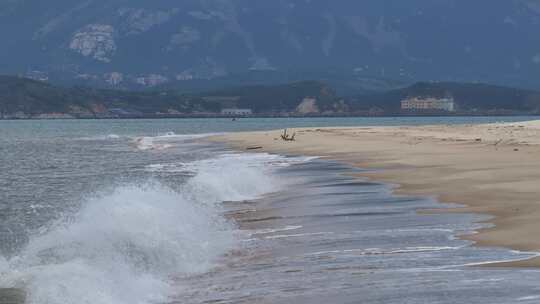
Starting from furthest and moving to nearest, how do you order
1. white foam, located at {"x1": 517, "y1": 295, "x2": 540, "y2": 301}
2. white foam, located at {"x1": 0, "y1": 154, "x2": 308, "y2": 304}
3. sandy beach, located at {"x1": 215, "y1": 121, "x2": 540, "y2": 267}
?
1. sandy beach, located at {"x1": 215, "y1": 121, "x2": 540, "y2": 267}
2. white foam, located at {"x1": 0, "y1": 154, "x2": 308, "y2": 304}
3. white foam, located at {"x1": 517, "y1": 295, "x2": 540, "y2": 301}

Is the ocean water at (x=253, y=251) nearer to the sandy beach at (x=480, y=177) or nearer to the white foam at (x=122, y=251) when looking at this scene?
the white foam at (x=122, y=251)

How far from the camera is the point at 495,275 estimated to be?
12.8 meters

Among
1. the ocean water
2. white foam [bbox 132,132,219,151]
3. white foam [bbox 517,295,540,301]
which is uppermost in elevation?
white foam [bbox 517,295,540,301]

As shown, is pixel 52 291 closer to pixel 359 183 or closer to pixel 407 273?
pixel 407 273

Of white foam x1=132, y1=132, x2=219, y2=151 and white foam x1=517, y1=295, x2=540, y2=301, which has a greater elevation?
white foam x1=517, y1=295, x2=540, y2=301

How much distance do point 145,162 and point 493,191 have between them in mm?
28062

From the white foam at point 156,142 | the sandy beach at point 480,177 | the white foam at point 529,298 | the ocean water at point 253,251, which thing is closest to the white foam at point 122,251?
the ocean water at point 253,251

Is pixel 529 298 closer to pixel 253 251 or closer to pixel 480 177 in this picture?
pixel 253 251

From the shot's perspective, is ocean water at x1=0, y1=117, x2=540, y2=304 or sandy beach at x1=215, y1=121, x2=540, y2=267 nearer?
ocean water at x1=0, y1=117, x2=540, y2=304

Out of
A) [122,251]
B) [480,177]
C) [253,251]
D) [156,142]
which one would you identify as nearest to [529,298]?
Result: [253,251]

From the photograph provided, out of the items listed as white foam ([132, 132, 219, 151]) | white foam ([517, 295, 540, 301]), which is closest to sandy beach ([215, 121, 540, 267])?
white foam ([517, 295, 540, 301])

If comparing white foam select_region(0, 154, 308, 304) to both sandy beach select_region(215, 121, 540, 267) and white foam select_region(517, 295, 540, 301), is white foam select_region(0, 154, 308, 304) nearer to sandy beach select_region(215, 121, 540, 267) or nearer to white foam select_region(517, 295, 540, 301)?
white foam select_region(517, 295, 540, 301)

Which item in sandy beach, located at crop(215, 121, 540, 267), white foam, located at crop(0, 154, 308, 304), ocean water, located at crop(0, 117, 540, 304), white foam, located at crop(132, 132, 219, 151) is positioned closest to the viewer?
ocean water, located at crop(0, 117, 540, 304)

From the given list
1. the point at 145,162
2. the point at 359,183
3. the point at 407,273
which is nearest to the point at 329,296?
the point at 407,273
